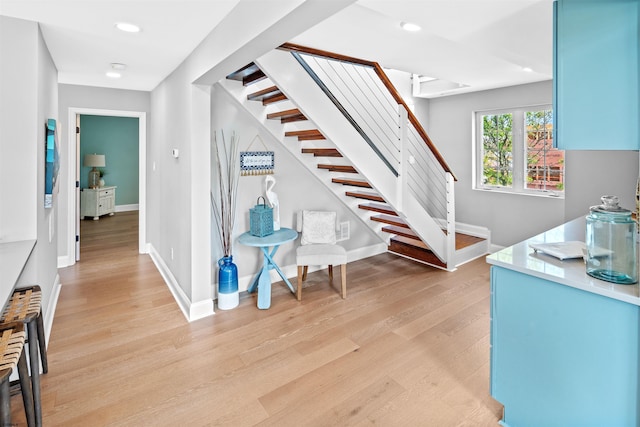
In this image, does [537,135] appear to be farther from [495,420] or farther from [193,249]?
[193,249]

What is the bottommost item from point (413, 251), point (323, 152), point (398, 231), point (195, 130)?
point (413, 251)

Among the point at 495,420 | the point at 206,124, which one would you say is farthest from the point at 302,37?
the point at 495,420

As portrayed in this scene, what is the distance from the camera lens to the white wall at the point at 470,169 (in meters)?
4.53

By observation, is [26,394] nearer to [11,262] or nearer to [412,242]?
[11,262]

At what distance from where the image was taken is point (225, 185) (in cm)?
347

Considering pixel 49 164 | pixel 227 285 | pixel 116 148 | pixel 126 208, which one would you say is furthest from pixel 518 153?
pixel 126 208

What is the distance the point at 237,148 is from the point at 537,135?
3830 mm

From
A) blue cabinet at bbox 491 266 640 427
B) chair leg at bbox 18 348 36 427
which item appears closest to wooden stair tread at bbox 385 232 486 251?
blue cabinet at bbox 491 266 640 427

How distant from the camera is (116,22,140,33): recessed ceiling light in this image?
232cm

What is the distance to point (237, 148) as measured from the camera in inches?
136

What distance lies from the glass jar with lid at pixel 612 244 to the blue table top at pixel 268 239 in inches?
91.4

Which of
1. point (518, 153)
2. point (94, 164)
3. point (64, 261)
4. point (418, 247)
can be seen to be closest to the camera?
point (64, 261)

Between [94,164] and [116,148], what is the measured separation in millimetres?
877

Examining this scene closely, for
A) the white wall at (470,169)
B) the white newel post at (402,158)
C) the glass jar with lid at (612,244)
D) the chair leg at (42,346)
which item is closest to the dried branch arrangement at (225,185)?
the chair leg at (42,346)
